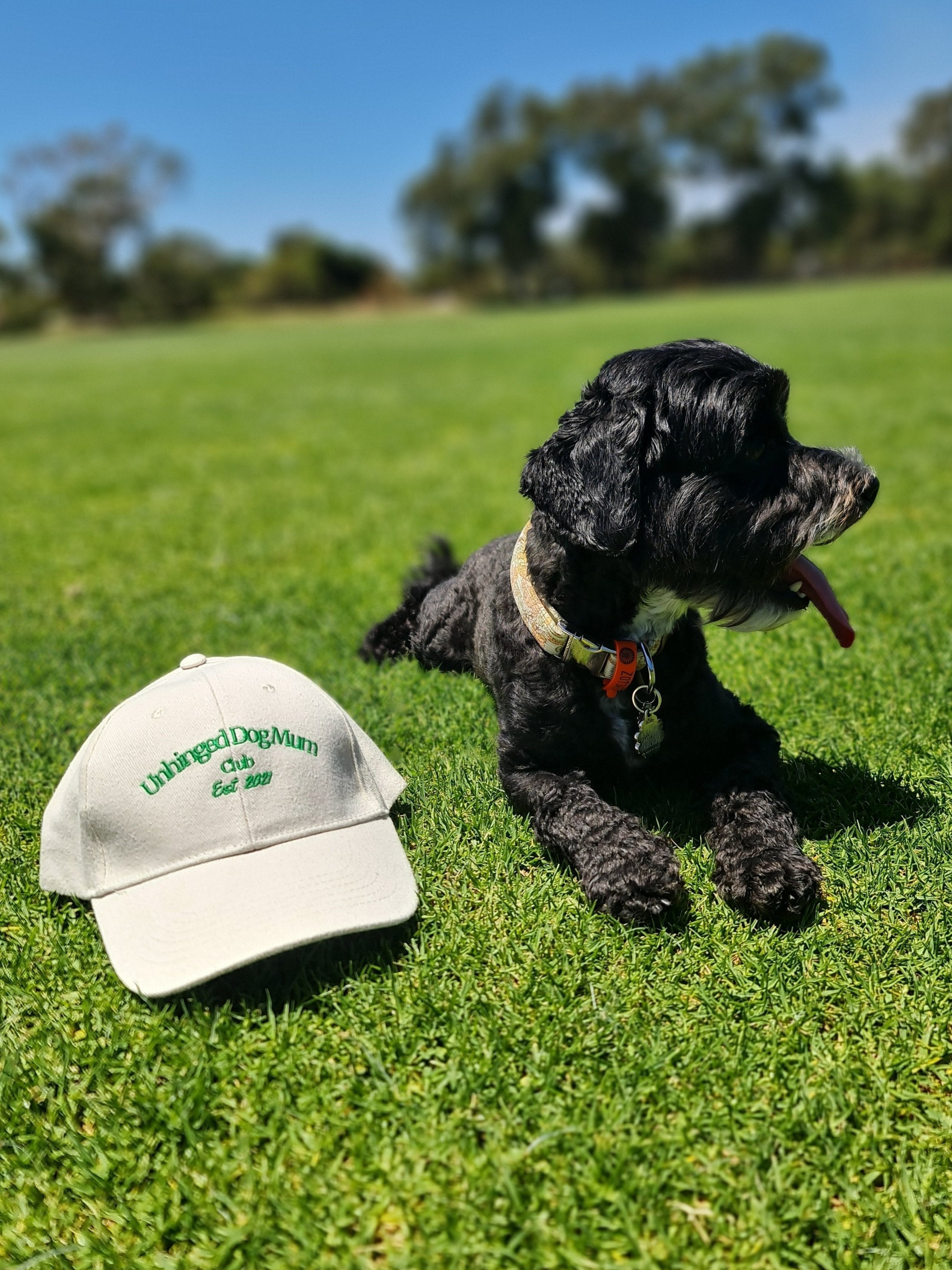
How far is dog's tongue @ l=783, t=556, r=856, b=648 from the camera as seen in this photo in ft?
9.87

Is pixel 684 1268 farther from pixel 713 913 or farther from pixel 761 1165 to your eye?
pixel 713 913

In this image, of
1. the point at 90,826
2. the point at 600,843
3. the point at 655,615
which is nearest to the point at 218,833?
the point at 90,826

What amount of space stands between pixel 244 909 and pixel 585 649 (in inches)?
49.4

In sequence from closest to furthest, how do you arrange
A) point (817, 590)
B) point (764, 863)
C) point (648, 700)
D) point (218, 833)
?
point (218, 833) → point (764, 863) → point (648, 700) → point (817, 590)

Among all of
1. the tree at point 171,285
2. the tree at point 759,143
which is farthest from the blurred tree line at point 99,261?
the tree at point 759,143

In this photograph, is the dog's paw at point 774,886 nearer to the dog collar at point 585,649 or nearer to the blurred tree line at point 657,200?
the dog collar at point 585,649

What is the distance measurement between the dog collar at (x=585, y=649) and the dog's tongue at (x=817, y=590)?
48cm

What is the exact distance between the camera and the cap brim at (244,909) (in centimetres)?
217

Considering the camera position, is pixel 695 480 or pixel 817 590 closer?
pixel 695 480

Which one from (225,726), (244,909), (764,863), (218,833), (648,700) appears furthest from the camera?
(648,700)

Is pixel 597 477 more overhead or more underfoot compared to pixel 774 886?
more overhead

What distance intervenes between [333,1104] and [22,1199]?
64 cm

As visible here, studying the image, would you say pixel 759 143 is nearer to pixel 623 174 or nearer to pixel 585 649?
pixel 623 174

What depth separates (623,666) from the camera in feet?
9.50
